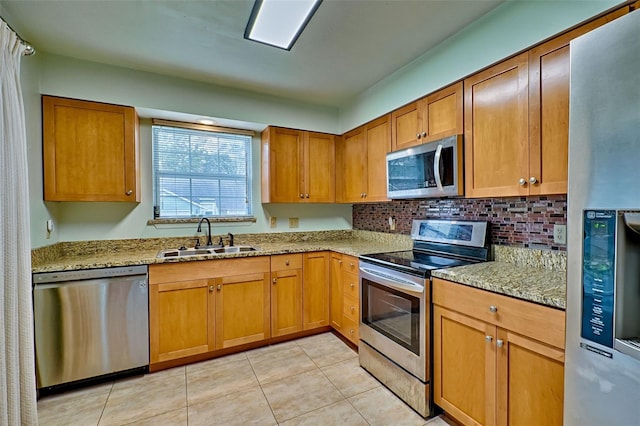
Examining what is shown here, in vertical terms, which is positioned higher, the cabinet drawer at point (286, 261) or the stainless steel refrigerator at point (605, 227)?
the stainless steel refrigerator at point (605, 227)

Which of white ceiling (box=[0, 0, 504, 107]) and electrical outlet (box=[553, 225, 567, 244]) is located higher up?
white ceiling (box=[0, 0, 504, 107])

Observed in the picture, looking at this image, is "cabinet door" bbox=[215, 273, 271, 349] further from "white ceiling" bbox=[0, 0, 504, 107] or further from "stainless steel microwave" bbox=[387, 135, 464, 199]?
"white ceiling" bbox=[0, 0, 504, 107]

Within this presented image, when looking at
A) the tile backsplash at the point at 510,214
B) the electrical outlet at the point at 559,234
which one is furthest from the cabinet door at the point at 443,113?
the electrical outlet at the point at 559,234

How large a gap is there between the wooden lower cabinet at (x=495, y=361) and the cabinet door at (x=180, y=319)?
5.79ft

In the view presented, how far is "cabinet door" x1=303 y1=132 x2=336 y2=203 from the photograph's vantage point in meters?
3.20

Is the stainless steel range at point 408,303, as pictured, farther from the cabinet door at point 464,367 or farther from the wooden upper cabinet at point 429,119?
the wooden upper cabinet at point 429,119

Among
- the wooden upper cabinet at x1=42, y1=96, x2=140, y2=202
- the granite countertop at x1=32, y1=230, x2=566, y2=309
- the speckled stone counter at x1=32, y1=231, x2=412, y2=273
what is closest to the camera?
the granite countertop at x1=32, y1=230, x2=566, y2=309

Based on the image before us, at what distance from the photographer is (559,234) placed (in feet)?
5.54

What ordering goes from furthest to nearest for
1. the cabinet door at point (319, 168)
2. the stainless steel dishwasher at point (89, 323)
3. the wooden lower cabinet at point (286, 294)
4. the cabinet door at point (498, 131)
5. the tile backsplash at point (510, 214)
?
the cabinet door at point (319, 168) < the wooden lower cabinet at point (286, 294) < the stainless steel dishwasher at point (89, 323) < the tile backsplash at point (510, 214) < the cabinet door at point (498, 131)

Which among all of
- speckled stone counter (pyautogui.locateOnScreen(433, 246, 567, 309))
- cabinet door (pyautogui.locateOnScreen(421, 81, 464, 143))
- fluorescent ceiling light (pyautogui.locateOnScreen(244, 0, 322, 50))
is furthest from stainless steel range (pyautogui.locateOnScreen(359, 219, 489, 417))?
fluorescent ceiling light (pyautogui.locateOnScreen(244, 0, 322, 50))

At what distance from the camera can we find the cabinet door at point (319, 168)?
126 inches

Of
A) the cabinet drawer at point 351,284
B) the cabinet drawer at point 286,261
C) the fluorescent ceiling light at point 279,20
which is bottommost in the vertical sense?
the cabinet drawer at point 351,284

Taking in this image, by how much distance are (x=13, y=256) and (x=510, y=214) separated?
2869mm

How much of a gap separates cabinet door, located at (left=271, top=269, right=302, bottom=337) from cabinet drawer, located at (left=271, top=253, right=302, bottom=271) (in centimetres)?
4
